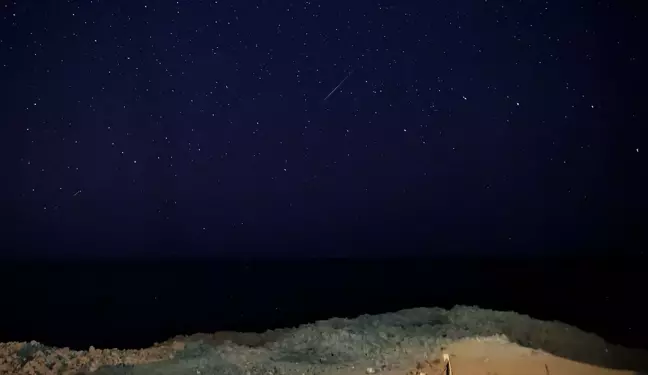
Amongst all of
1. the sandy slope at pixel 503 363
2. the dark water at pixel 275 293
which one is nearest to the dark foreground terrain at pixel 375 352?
the sandy slope at pixel 503 363

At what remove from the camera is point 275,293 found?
14.9m

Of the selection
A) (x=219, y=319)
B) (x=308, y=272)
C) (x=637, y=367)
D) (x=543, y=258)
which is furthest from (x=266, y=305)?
(x=637, y=367)

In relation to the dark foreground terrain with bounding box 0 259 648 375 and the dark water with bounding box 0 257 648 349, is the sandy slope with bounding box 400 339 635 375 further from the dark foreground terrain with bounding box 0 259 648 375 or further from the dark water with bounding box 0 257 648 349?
the dark water with bounding box 0 257 648 349

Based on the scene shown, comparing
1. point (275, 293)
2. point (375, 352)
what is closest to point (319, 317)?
point (275, 293)

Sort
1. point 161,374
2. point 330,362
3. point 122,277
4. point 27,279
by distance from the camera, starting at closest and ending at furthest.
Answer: point 161,374
point 330,362
point 27,279
point 122,277

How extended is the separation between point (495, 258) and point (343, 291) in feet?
13.3

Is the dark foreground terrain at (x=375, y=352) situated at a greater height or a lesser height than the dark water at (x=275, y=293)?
lesser

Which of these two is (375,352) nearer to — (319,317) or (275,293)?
(319,317)

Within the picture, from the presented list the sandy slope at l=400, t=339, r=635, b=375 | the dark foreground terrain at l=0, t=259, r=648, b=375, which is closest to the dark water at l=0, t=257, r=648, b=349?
the dark foreground terrain at l=0, t=259, r=648, b=375

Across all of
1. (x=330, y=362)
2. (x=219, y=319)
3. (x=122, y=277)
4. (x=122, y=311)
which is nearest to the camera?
(x=330, y=362)

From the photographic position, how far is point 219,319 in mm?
12539

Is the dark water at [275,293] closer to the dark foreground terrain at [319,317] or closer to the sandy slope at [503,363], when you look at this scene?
the dark foreground terrain at [319,317]

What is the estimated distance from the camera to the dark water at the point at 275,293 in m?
11.9

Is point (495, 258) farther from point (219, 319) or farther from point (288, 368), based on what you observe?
point (288, 368)
